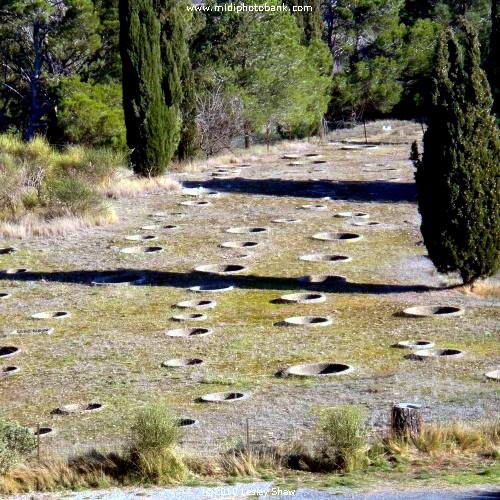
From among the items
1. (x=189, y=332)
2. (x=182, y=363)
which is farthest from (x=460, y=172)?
(x=182, y=363)

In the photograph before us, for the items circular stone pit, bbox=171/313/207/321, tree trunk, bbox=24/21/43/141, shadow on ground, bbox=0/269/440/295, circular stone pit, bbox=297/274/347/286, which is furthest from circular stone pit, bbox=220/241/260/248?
tree trunk, bbox=24/21/43/141

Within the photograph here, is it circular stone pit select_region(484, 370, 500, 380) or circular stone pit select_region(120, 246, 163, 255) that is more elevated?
circular stone pit select_region(120, 246, 163, 255)

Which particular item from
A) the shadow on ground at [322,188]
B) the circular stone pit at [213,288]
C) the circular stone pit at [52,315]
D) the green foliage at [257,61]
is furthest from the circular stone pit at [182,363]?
the green foliage at [257,61]

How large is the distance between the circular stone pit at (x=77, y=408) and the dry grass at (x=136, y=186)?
16422mm

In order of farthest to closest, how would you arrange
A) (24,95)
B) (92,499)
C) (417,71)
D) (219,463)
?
(417,71), (24,95), (219,463), (92,499)

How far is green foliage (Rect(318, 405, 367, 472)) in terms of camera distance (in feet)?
29.9

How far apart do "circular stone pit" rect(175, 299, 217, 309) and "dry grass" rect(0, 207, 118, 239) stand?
7.20 m

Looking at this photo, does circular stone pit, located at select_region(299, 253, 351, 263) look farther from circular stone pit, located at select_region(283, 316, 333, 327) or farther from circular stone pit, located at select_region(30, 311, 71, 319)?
circular stone pit, located at select_region(30, 311, 71, 319)

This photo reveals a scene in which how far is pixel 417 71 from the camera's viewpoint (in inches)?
→ 1913

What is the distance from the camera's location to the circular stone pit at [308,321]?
1614 centimetres

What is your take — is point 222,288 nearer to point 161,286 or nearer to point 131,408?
point 161,286

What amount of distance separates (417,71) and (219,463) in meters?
41.1

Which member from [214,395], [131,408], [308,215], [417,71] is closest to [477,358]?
[214,395]

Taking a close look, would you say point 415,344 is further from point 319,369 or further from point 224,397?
point 224,397
